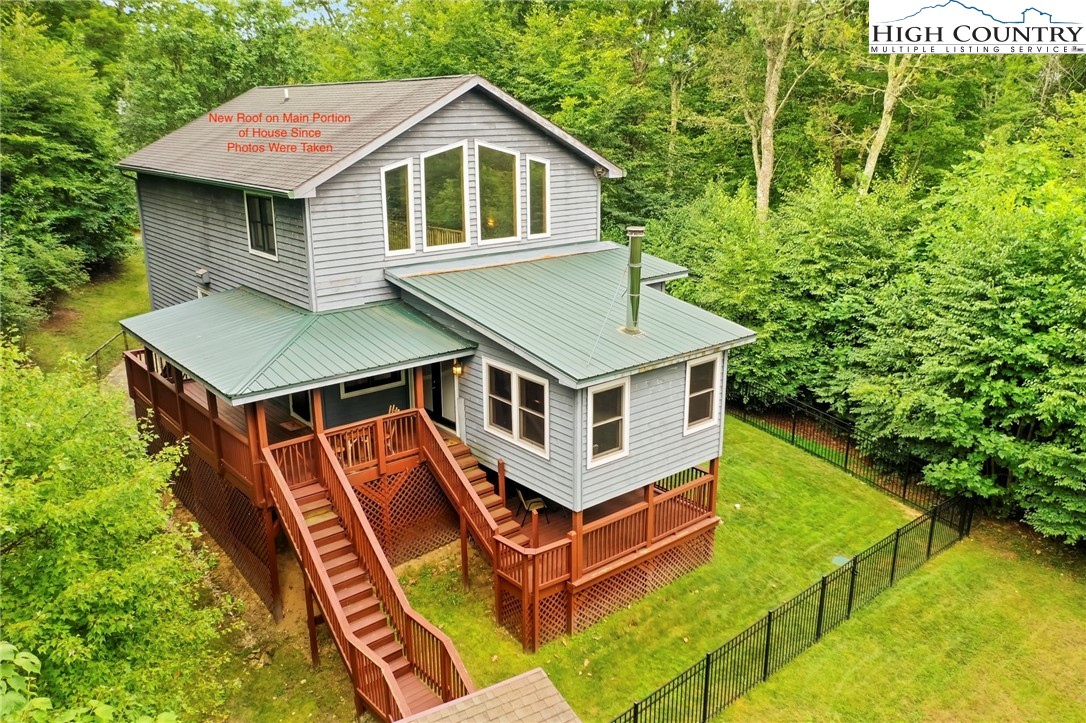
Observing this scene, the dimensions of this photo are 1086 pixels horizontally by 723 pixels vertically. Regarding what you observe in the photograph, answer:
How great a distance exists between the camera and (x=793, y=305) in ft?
68.4

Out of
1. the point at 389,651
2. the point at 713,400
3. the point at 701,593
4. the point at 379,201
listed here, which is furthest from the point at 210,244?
the point at 701,593

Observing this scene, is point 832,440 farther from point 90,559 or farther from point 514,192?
point 90,559

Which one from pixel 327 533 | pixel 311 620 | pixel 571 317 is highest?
pixel 571 317

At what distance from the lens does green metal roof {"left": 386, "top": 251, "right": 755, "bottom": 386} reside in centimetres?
1188

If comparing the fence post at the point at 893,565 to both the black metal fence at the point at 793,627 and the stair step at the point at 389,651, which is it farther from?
the stair step at the point at 389,651

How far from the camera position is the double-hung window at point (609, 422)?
1210 cm

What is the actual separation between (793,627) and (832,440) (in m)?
8.69

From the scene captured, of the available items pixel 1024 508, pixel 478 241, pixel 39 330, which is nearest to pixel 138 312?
pixel 39 330

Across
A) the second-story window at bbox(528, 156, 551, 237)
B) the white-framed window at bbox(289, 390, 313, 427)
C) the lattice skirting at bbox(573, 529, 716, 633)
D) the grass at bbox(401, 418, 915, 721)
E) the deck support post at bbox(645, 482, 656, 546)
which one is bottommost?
the grass at bbox(401, 418, 915, 721)

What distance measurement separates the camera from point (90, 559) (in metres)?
8.69

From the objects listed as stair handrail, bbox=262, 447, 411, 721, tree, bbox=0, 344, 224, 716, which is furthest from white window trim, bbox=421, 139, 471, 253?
tree, bbox=0, 344, 224, 716

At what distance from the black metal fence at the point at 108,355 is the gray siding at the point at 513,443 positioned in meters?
14.0

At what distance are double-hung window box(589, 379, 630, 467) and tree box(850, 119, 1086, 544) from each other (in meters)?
7.45

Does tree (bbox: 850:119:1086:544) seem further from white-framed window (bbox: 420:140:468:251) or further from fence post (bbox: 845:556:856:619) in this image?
white-framed window (bbox: 420:140:468:251)
